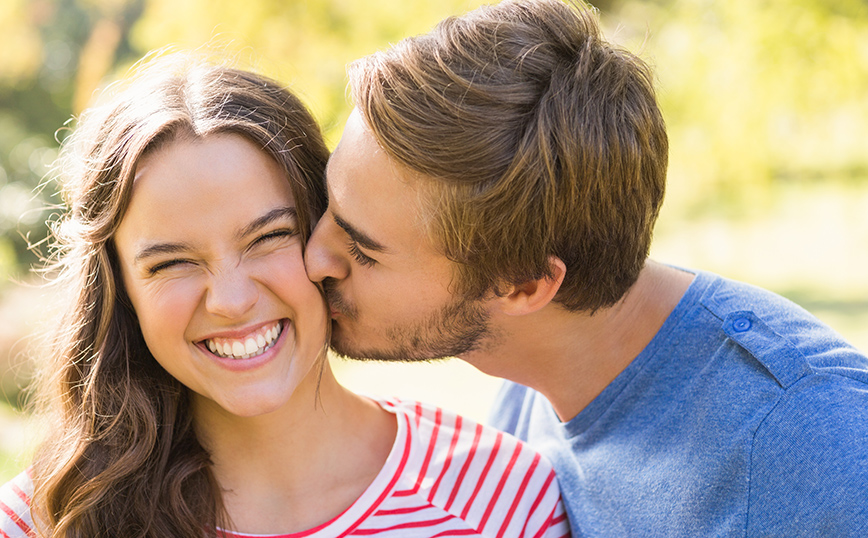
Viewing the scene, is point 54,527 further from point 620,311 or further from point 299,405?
point 620,311

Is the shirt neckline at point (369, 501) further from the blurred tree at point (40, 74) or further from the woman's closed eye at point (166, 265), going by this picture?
the blurred tree at point (40, 74)

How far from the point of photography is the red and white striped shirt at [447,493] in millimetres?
1942

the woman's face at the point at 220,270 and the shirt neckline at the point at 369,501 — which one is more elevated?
the woman's face at the point at 220,270

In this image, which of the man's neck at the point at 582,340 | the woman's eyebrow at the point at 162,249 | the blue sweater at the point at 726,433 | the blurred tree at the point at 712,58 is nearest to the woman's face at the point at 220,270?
the woman's eyebrow at the point at 162,249

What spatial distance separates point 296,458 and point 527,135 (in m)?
1.03

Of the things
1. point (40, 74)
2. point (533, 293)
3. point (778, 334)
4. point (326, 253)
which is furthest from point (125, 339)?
point (40, 74)

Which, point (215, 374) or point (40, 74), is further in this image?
point (40, 74)

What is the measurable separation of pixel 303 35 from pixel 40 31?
34.2 ft

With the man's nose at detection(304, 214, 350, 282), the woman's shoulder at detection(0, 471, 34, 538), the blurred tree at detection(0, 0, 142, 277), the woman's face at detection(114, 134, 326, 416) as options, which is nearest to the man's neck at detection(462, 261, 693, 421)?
the man's nose at detection(304, 214, 350, 282)

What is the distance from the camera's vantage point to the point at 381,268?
211cm

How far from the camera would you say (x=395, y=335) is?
7.27ft

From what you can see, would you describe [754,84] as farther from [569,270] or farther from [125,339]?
[125,339]

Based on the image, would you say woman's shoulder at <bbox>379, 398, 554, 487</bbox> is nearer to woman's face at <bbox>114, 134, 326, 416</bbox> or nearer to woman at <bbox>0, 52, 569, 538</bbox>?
woman at <bbox>0, 52, 569, 538</bbox>

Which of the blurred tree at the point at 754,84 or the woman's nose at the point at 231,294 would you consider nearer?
the woman's nose at the point at 231,294
